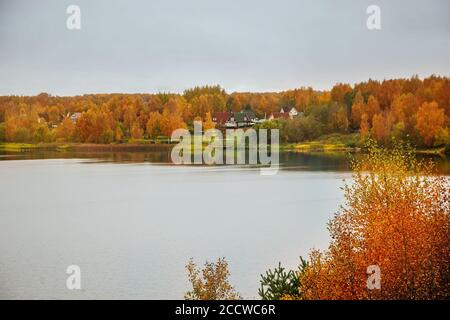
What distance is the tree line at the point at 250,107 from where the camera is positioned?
1394 inches

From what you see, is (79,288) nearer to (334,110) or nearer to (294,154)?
(294,154)

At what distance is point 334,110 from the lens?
42406 mm

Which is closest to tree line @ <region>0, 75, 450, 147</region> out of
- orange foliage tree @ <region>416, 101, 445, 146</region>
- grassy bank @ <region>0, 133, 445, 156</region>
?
orange foliage tree @ <region>416, 101, 445, 146</region>

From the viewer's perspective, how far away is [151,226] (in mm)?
16266

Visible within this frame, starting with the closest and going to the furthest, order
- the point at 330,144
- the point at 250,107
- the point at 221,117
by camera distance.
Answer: the point at 330,144
the point at 221,117
the point at 250,107

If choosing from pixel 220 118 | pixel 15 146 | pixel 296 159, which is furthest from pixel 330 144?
pixel 15 146

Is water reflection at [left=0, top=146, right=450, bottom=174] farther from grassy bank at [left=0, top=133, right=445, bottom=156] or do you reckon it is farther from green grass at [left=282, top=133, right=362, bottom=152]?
green grass at [left=282, top=133, right=362, bottom=152]

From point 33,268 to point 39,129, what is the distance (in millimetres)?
35934

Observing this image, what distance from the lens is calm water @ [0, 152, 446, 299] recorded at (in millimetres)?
11141

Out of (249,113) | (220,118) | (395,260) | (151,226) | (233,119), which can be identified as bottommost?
(151,226)

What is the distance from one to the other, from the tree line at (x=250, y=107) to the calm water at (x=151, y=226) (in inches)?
306

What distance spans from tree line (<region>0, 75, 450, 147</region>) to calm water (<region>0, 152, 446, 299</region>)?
25.5ft

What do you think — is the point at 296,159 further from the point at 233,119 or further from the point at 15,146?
the point at 15,146

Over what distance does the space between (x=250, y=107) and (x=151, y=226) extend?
4000cm
